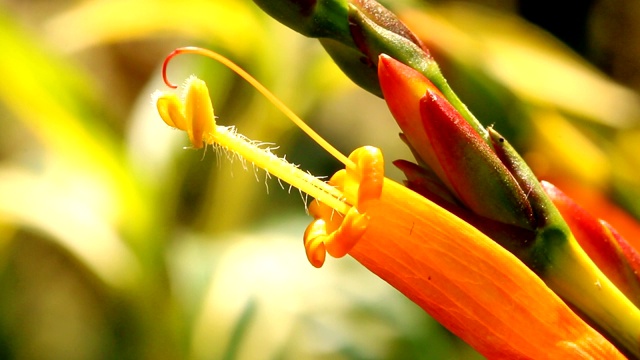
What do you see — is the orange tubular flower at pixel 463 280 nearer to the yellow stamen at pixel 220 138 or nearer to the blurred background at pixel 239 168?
the yellow stamen at pixel 220 138

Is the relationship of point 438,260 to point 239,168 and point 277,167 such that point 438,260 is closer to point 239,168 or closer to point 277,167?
point 277,167

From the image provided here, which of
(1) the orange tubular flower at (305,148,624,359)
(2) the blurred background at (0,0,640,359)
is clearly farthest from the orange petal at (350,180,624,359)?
(2) the blurred background at (0,0,640,359)

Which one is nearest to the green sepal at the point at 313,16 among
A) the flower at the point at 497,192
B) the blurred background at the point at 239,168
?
the flower at the point at 497,192

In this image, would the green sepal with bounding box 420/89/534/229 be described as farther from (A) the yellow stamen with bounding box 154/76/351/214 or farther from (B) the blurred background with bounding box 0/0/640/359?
(B) the blurred background with bounding box 0/0/640/359

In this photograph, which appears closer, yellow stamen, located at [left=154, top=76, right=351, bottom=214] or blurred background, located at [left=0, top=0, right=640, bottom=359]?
yellow stamen, located at [left=154, top=76, right=351, bottom=214]

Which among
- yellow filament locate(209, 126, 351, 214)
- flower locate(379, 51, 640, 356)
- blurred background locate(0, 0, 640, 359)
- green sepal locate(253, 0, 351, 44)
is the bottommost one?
blurred background locate(0, 0, 640, 359)

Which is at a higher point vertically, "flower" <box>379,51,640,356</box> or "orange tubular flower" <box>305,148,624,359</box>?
"flower" <box>379,51,640,356</box>

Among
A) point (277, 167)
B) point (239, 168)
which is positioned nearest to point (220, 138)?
point (277, 167)
